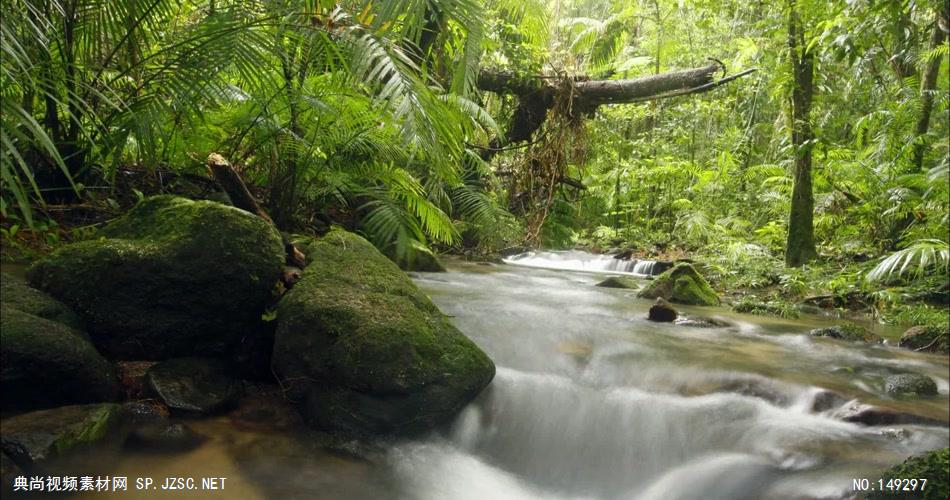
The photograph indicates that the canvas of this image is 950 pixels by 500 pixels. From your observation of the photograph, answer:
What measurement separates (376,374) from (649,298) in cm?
432

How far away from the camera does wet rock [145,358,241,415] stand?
104 inches

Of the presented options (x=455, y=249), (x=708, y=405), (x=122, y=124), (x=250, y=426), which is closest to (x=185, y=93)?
(x=122, y=124)

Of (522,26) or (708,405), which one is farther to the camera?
(522,26)

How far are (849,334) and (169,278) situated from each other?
4.14m

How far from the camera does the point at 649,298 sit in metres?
6.34

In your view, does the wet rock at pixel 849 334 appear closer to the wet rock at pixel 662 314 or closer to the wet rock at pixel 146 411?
the wet rock at pixel 662 314

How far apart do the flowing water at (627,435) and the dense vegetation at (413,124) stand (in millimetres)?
653

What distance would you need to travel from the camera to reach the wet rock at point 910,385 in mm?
2785

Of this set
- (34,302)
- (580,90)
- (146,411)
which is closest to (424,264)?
(580,90)

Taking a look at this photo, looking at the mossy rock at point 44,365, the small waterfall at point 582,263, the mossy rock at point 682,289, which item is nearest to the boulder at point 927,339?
the mossy rock at point 682,289

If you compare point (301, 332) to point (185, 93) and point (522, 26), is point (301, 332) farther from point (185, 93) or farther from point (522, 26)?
point (522, 26)

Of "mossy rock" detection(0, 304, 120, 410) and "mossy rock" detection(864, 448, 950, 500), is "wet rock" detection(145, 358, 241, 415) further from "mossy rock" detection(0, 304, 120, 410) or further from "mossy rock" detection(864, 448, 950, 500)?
"mossy rock" detection(864, 448, 950, 500)

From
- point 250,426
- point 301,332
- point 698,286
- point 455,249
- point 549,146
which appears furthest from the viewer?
point 455,249

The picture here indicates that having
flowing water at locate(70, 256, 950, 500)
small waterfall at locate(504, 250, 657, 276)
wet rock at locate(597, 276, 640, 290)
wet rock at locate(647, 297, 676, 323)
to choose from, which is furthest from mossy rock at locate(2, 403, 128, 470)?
small waterfall at locate(504, 250, 657, 276)
